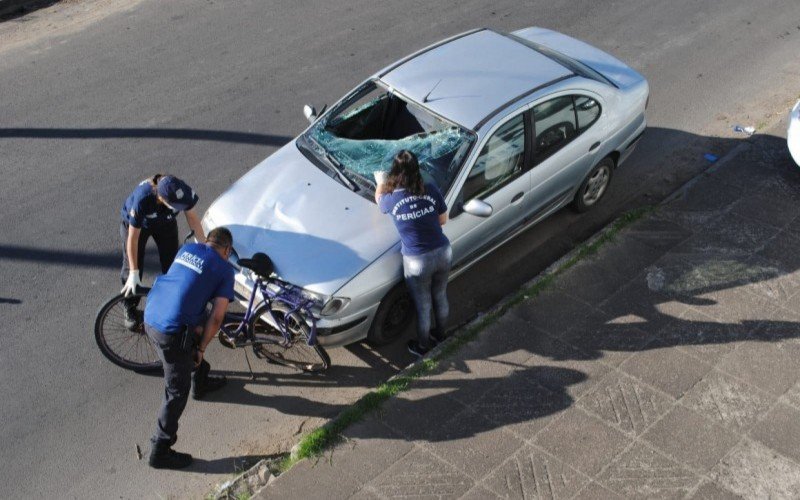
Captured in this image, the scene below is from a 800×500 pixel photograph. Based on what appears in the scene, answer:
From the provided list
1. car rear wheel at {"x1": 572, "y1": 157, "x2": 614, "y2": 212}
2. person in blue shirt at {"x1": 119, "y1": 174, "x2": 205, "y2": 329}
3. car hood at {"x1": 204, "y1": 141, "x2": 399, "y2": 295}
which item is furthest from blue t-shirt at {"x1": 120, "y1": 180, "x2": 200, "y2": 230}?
car rear wheel at {"x1": 572, "y1": 157, "x2": 614, "y2": 212}

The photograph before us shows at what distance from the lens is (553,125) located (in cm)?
753

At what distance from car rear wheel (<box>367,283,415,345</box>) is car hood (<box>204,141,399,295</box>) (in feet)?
1.33

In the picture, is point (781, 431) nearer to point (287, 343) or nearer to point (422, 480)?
point (422, 480)

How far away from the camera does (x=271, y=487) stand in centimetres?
568

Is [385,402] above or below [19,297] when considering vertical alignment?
below

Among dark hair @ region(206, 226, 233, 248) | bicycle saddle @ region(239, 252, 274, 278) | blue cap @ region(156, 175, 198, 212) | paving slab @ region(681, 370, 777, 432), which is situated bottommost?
paving slab @ region(681, 370, 777, 432)

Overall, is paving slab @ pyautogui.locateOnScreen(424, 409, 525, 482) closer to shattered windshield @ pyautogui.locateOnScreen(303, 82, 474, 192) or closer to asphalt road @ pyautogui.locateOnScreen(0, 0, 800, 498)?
asphalt road @ pyautogui.locateOnScreen(0, 0, 800, 498)

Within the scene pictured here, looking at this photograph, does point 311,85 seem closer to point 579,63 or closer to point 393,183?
point 579,63

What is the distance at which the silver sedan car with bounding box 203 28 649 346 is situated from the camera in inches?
255

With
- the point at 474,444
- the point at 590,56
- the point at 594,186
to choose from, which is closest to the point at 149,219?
the point at 474,444

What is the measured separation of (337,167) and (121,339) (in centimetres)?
233

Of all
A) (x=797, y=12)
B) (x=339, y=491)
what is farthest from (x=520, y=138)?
(x=797, y=12)

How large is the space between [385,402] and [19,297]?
11.8ft

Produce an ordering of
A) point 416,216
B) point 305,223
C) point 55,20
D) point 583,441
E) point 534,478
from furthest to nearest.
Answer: point 55,20
point 305,223
point 416,216
point 583,441
point 534,478
